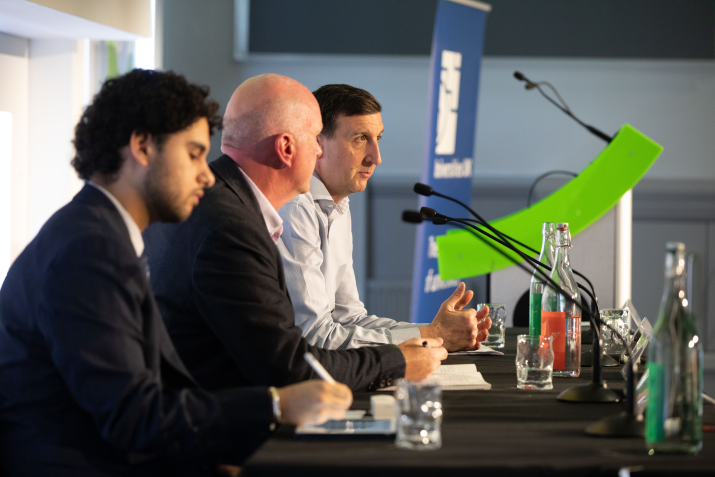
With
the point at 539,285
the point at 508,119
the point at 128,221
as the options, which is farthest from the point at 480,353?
the point at 508,119

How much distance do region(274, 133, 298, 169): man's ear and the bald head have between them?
0.01 m

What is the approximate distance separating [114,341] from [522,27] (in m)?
3.90

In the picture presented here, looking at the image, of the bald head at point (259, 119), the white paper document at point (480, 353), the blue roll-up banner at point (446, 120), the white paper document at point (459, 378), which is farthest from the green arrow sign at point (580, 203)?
the bald head at point (259, 119)

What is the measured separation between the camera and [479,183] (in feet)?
14.4

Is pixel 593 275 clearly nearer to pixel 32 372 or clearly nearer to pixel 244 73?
pixel 32 372

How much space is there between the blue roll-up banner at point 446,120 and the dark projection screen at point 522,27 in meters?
0.88

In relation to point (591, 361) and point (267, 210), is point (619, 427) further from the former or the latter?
point (267, 210)

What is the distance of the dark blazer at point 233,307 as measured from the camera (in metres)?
1.30

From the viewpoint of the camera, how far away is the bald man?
1.30 metres

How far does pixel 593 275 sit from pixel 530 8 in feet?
7.15

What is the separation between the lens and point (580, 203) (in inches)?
113

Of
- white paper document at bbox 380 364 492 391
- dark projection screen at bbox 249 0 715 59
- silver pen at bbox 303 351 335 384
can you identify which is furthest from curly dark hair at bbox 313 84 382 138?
dark projection screen at bbox 249 0 715 59

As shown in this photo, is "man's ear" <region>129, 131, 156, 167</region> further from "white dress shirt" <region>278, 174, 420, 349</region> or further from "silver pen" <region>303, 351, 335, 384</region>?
"white dress shirt" <region>278, 174, 420, 349</region>

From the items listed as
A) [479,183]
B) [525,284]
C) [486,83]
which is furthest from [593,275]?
[486,83]
